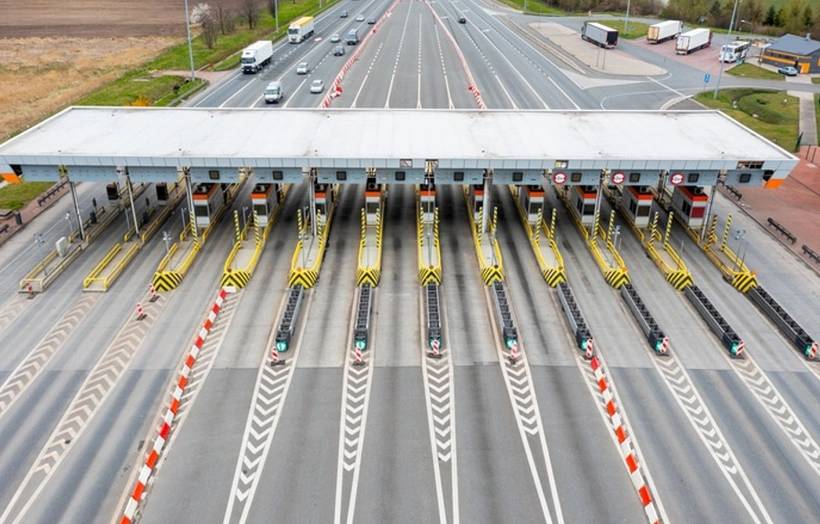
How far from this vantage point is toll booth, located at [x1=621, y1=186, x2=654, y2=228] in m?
54.9

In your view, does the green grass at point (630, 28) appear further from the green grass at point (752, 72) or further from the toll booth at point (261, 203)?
the toll booth at point (261, 203)

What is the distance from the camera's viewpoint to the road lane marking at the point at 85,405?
29.7 metres

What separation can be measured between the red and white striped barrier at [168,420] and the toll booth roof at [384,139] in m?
13.6

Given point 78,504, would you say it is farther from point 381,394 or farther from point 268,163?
point 268,163

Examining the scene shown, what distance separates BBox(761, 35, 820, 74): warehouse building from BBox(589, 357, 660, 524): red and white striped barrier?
98355mm

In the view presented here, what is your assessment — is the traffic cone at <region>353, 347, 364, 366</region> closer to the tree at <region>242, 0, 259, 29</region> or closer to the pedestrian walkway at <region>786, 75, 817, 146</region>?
the pedestrian walkway at <region>786, 75, 817, 146</region>

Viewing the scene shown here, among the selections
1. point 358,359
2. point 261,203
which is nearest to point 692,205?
point 358,359

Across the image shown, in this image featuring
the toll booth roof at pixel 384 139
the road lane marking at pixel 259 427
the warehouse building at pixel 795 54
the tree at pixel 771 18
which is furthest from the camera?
the tree at pixel 771 18

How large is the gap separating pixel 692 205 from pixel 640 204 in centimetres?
393

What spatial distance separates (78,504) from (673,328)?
34084 mm

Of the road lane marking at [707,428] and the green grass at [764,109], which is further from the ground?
the green grass at [764,109]

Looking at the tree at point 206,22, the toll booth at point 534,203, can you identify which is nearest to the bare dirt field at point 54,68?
the tree at point 206,22

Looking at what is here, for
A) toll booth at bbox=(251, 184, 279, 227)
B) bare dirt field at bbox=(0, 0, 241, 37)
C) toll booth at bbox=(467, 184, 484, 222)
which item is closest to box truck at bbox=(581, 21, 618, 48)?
bare dirt field at bbox=(0, 0, 241, 37)

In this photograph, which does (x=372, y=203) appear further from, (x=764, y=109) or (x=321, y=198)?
(x=764, y=109)
